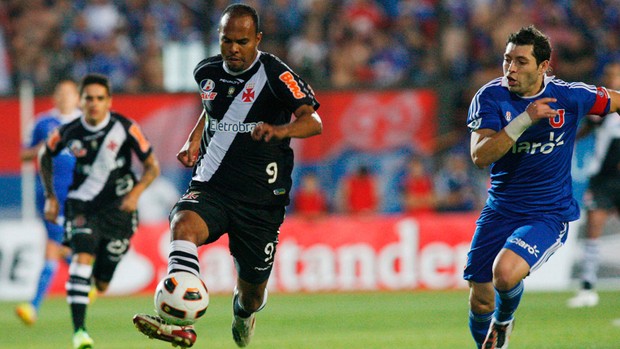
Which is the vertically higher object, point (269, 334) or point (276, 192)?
point (276, 192)

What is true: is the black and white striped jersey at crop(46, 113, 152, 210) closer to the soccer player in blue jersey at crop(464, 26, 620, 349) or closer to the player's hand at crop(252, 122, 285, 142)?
the player's hand at crop(252, 122, 285, 142)

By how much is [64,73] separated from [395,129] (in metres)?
5.58

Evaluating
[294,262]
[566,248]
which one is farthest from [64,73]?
[566,248]

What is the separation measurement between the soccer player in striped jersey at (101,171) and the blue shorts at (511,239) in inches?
145

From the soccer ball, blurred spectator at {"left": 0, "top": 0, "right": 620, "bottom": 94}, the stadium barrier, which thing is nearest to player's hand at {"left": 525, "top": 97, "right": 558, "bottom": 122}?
the soccer ball

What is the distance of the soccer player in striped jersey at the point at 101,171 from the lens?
33.7 ft

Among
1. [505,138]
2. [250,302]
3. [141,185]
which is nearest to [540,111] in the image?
[505,138]

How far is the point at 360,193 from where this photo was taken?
58.0 feet

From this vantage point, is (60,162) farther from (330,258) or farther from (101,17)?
(101,17)

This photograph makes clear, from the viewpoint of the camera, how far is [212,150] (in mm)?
7738

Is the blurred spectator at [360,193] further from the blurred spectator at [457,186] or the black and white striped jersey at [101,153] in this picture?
the black and white striped jersey at [101,153]

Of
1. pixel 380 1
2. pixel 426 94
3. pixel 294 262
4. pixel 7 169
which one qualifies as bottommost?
pixel 294 262

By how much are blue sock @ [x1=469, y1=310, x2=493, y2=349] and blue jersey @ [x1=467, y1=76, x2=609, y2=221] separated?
2.47 ft

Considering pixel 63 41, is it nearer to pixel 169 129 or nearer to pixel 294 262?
pixel 169 129
